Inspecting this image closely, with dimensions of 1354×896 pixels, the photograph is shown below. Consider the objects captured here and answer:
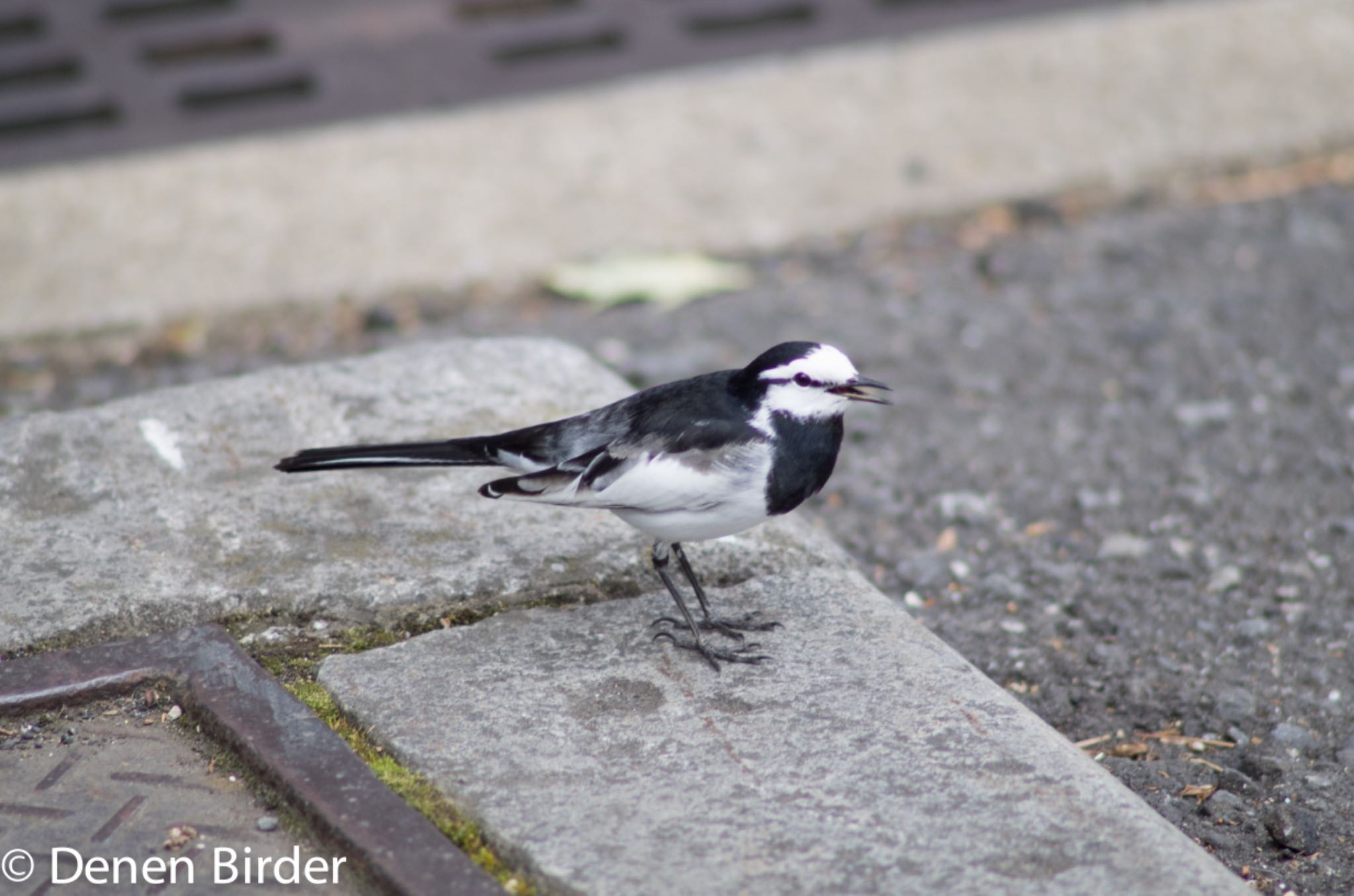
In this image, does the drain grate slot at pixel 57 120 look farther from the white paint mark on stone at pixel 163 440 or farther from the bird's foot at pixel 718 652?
the bird's foot at pixel 718 652

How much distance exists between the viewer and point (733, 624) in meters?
2.92

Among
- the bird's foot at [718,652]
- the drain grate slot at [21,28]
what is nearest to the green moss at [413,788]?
the bird's foot at [718,652]

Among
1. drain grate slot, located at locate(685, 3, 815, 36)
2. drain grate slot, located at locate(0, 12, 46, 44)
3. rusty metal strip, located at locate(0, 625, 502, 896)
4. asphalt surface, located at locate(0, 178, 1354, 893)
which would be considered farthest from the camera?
drain grate slot, located at locate(685, 3, 815, 36)

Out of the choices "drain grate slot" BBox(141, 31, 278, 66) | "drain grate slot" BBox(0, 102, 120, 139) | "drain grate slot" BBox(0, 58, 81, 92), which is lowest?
"drain grate slot" BBox(0, 102, 120, 139)

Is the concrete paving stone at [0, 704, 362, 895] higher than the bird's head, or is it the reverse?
the bird's head

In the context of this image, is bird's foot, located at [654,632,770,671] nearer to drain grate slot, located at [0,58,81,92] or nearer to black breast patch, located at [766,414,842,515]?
black breast patch, located at [766,414,842,515]

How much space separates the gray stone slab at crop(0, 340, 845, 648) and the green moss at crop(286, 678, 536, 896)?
0.96ft

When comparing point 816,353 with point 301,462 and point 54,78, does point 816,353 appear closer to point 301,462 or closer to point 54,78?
point 301,462

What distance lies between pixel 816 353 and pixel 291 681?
3.92ft

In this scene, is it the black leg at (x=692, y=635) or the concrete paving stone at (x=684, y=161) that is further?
the concrete paving stone at (x=684, y=161)

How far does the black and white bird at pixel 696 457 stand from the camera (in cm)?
280

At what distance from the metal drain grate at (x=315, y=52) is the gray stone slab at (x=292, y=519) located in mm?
2403

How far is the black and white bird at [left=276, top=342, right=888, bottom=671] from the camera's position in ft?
9.20

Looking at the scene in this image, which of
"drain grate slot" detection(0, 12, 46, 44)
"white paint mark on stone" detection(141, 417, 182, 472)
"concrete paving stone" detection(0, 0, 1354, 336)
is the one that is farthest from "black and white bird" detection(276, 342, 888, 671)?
"drain grate slot" detection(0, 12, 46, 44)
